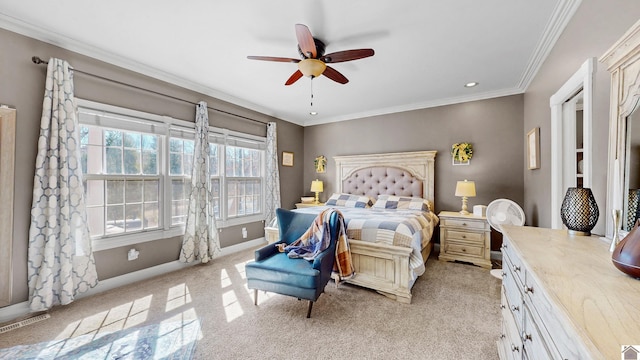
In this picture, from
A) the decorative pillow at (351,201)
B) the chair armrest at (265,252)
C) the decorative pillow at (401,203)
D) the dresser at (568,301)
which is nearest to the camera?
the dresser at (568,301)

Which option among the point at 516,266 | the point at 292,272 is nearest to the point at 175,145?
the point at 292,272

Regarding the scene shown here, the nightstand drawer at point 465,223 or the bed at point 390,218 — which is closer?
the bed at point 390,218

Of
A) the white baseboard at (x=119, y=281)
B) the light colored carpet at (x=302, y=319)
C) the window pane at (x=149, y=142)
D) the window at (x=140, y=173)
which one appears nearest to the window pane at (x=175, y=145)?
the window at (x=140, y=173)

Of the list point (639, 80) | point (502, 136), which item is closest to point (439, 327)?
point (639, 80)

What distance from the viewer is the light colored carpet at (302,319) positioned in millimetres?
1731

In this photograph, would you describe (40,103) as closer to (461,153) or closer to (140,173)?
(140,173)

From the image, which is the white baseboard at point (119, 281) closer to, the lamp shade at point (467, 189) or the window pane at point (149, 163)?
the window pane at point (149, 163)

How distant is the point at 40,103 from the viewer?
2.23m

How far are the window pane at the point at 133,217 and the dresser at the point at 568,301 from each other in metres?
3.67

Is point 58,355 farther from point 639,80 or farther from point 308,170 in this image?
point 308,170

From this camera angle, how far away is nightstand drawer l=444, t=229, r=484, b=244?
3299mm

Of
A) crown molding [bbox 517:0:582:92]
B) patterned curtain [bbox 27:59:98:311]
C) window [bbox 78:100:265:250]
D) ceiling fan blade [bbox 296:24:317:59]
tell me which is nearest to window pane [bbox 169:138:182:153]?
window [bbox 78:100:265:250]

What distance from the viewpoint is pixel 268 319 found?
2.10 meters

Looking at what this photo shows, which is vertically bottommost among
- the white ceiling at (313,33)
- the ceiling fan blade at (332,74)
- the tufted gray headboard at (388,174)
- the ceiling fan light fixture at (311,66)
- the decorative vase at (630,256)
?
the decorative vase at (630,256)
